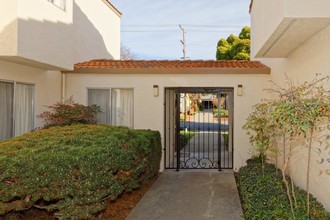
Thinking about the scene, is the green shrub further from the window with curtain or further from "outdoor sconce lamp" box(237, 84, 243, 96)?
"outdoor sconce lamp" box(237, 84, 243, 96)

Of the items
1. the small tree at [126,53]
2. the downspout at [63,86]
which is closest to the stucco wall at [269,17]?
the downspout at [63,86]

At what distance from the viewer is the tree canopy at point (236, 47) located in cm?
2403

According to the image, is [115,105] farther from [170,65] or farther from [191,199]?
[191,199]

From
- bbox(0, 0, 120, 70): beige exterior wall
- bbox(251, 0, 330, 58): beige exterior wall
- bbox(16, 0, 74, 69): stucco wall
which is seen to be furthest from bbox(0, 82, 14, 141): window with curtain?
bbox(251, 0, 330, 58): beige exterior wall

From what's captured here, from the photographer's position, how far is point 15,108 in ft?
29.5

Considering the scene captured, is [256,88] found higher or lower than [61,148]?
higher

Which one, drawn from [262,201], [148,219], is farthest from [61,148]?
[262,201]

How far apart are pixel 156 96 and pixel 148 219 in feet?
17.5

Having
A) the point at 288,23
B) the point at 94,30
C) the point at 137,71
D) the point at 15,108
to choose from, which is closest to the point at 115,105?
the point at 137,71

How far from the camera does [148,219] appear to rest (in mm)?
6711

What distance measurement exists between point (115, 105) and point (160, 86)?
173 cm

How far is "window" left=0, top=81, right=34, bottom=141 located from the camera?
854 cm

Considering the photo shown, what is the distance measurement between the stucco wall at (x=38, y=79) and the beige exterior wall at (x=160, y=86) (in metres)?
0.57

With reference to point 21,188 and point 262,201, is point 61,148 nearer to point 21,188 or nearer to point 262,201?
point 21,188
